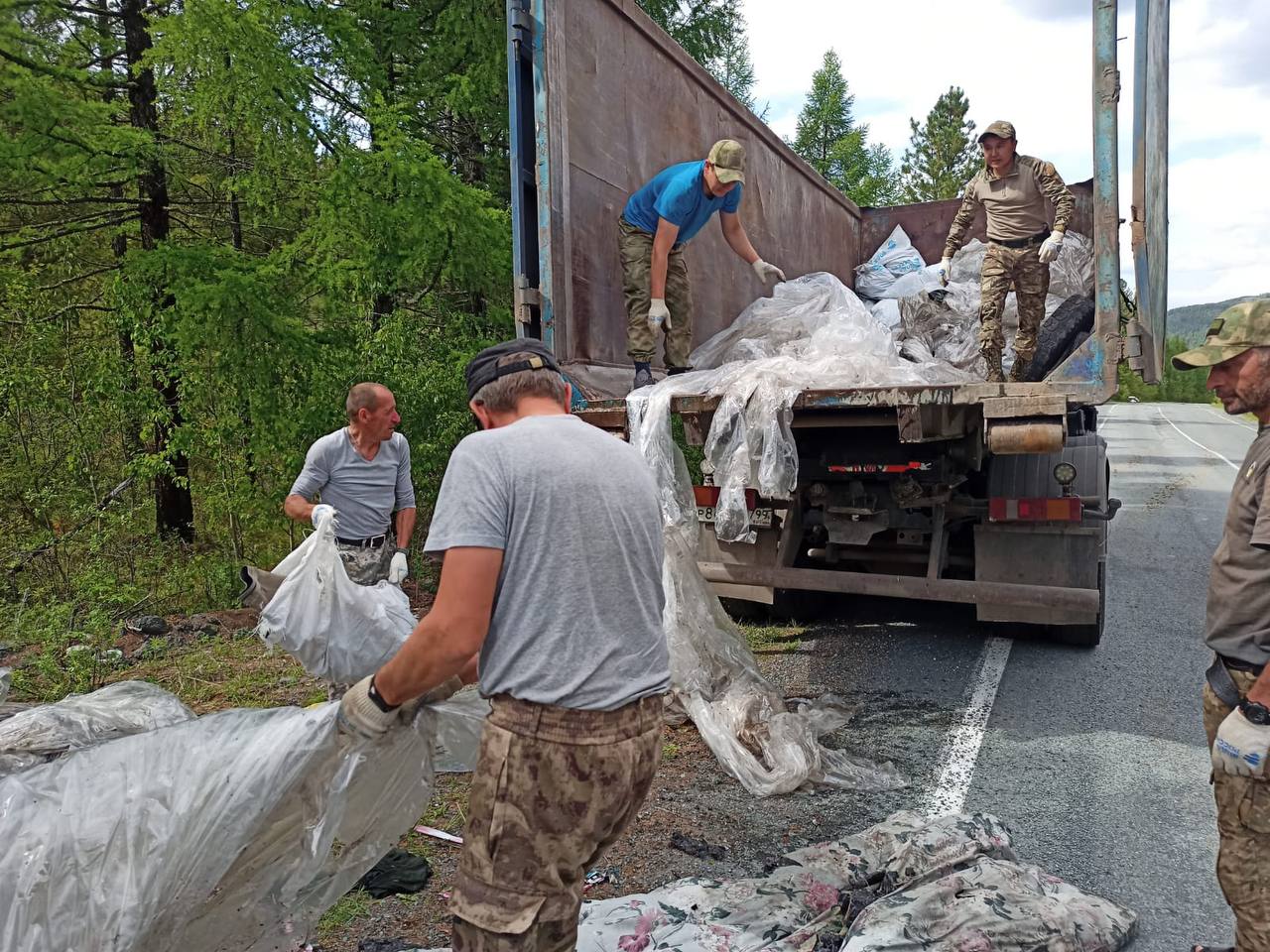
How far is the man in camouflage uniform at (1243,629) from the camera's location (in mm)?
1950

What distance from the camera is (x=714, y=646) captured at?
156 inches

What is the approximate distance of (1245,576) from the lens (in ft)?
6.63

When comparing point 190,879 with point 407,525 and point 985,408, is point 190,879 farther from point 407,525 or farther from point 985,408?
point 985,408

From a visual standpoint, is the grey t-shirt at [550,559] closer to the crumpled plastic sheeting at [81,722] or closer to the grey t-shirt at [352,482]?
the crumpled plastic sheeting at [81,722]

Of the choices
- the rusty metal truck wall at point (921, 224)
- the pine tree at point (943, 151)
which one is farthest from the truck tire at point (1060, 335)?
the pine tree at point (943, 151)

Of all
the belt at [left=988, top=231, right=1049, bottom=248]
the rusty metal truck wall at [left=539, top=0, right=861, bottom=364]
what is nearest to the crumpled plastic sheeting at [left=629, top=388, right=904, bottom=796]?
the rusty metal truck wall at [left=539, top=0, right=861, bottom=364]

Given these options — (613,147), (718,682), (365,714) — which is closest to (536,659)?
(365,714)

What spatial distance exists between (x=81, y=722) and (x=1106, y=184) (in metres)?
4.11

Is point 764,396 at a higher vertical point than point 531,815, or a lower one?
higher

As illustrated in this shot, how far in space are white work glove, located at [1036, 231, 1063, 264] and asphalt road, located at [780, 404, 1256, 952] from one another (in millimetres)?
2236

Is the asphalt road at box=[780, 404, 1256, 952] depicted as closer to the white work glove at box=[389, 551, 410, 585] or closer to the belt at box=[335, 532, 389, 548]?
the white work glove at box=[389, 551, 410, 585]

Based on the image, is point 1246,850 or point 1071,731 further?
point 1071,731

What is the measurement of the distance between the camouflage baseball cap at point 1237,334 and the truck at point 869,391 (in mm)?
1261

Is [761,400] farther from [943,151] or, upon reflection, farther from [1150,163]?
[943,151]
